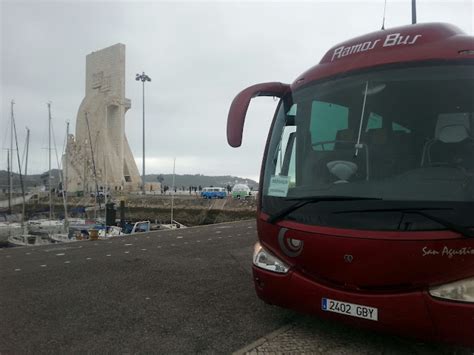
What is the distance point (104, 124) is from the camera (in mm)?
66500

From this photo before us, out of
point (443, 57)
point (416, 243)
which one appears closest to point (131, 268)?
point (416, 243)

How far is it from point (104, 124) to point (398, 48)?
68.5 m

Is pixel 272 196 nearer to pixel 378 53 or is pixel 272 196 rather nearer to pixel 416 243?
pixel 416 243

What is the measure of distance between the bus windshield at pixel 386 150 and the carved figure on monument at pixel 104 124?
209ft

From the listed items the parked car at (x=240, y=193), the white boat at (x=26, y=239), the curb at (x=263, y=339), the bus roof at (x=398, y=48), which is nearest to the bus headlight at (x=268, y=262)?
the curb at (x=263, y=339)

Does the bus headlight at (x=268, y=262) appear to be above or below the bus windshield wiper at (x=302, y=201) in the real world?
below

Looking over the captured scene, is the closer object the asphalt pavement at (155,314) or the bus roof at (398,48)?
the bus roof at (398,48)

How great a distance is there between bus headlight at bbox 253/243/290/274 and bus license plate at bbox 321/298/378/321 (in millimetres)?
441

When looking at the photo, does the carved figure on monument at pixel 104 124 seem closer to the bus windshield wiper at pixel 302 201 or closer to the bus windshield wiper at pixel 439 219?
the bus windshield wiper at pixel 302 201

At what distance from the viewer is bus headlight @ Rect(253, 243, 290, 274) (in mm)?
3279

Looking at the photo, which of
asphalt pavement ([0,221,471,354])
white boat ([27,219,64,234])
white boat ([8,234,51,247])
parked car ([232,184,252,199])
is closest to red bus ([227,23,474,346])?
asphalt pavement ([0,221,471,354])

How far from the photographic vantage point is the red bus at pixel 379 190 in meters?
2.57

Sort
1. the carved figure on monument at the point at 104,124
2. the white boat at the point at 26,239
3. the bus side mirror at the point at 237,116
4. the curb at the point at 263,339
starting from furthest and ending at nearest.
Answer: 1. the carved figure on monument at the point at 104,124
2. the white boat at the point at 26,239
3. the bus side mirror at the point at 237,116
4. the curb at the point at 263,339

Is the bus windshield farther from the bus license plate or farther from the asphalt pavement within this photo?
the asphalt pavement
